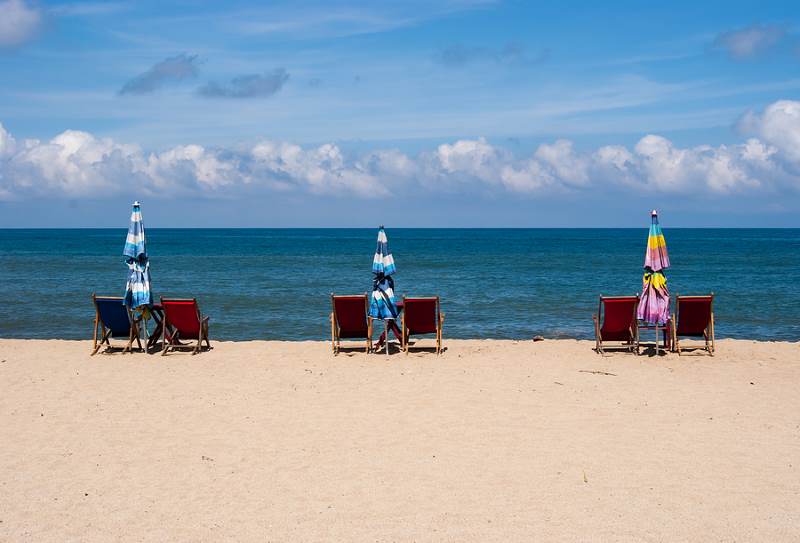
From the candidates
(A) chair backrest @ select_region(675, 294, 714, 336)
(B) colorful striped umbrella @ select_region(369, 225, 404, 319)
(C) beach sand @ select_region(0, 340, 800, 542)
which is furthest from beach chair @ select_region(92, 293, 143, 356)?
(A) chair backrest @ select_region(675, 294, 714, 336)

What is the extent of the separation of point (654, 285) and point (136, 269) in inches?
336

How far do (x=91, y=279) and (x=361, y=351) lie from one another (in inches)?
1075

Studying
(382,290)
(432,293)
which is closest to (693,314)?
(382,290)

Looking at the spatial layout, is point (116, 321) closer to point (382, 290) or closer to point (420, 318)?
point (382, 290)

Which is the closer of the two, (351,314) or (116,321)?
(351,314)

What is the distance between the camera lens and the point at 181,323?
43.9ft

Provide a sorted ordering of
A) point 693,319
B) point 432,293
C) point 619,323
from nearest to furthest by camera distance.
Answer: point 693,319
point 619,323
point 432,293

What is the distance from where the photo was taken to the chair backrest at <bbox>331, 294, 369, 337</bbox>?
13125mm

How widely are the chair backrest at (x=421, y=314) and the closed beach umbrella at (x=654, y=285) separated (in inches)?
134

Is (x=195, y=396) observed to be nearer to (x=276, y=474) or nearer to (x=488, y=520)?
(x=276, y=474)

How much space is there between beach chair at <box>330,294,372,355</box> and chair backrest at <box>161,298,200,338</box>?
2275 millimetres

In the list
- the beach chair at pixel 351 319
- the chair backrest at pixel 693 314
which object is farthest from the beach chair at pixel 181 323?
the chair backrest at pixel 693 314

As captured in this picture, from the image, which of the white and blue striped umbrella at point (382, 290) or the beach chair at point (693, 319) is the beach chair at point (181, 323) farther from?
the beach chair at point (693, 319)

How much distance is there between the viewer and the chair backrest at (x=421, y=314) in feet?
42.8
